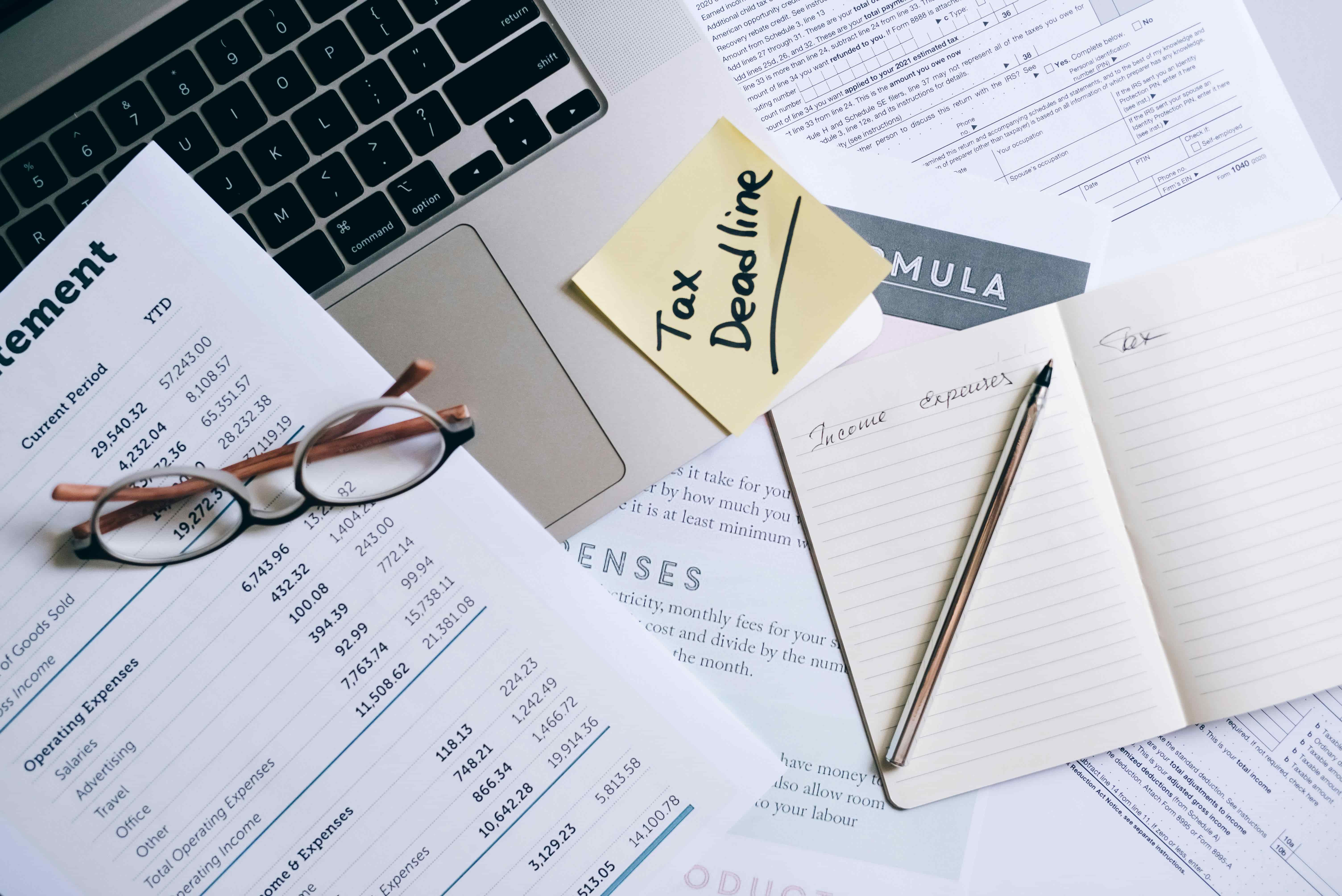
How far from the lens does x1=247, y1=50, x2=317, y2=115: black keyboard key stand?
0.41 m

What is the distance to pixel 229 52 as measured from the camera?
410 millimetres

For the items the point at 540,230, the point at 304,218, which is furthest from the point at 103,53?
the point at 540,230

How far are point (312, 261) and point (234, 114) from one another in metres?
0.08

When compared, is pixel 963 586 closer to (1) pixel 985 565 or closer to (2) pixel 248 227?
(1) pixel 985 565

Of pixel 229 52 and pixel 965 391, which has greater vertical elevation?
pixel 229 52

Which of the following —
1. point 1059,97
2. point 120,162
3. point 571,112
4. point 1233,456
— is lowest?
point 1233,456

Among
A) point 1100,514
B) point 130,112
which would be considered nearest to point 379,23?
point 130,112

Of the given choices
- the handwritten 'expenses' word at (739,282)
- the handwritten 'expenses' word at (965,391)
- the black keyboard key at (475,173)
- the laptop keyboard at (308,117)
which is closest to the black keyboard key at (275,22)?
the laptop keyboard at (308,117)

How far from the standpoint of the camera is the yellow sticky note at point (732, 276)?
45 cm

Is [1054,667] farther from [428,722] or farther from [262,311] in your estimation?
[262,311]

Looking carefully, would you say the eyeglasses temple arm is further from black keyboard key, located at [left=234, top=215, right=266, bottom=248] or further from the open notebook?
the open notebook

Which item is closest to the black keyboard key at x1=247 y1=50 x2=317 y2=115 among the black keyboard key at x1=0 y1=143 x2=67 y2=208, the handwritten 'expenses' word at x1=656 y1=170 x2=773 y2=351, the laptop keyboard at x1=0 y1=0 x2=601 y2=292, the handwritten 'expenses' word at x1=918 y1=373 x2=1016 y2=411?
the laptop keyboard at x1=0 y1=0 x2=601 y2=292

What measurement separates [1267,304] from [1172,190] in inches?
3.4

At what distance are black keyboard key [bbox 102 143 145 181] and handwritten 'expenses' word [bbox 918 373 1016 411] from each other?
0.43 meters
